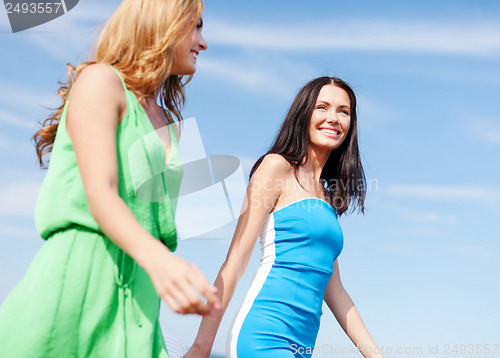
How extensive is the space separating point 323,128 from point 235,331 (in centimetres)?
150

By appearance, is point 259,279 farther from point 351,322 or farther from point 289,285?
point 351,322

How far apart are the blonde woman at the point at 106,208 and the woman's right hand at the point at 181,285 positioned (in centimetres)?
13

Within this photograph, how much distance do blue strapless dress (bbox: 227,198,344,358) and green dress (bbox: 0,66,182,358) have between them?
1486 mm

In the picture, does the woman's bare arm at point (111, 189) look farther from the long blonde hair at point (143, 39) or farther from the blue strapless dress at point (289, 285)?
the blue strapless dress at point (289, 285)

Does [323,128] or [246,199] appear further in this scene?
[323,128]

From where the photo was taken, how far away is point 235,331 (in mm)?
3396

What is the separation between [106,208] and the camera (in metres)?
1.62

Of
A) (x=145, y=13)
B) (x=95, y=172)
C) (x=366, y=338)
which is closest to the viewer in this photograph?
(x=95, y=172)

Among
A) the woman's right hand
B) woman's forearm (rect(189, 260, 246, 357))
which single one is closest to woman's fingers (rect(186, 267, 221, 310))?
the woman's right hand

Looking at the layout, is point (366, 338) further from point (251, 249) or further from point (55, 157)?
point (55, 157)

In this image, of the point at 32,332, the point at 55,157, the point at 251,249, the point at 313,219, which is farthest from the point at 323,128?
the point at 32,332

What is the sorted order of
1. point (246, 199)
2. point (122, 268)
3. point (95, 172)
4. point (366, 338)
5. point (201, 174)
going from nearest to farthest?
point (95, 172), point (122, 268), point (201, 174), point (246, 199), point (366, 338)

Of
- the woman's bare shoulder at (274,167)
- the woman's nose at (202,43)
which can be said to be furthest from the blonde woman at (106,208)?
the woman's bare shoulder at (274,167)

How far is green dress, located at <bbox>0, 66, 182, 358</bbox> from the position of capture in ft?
5.78
